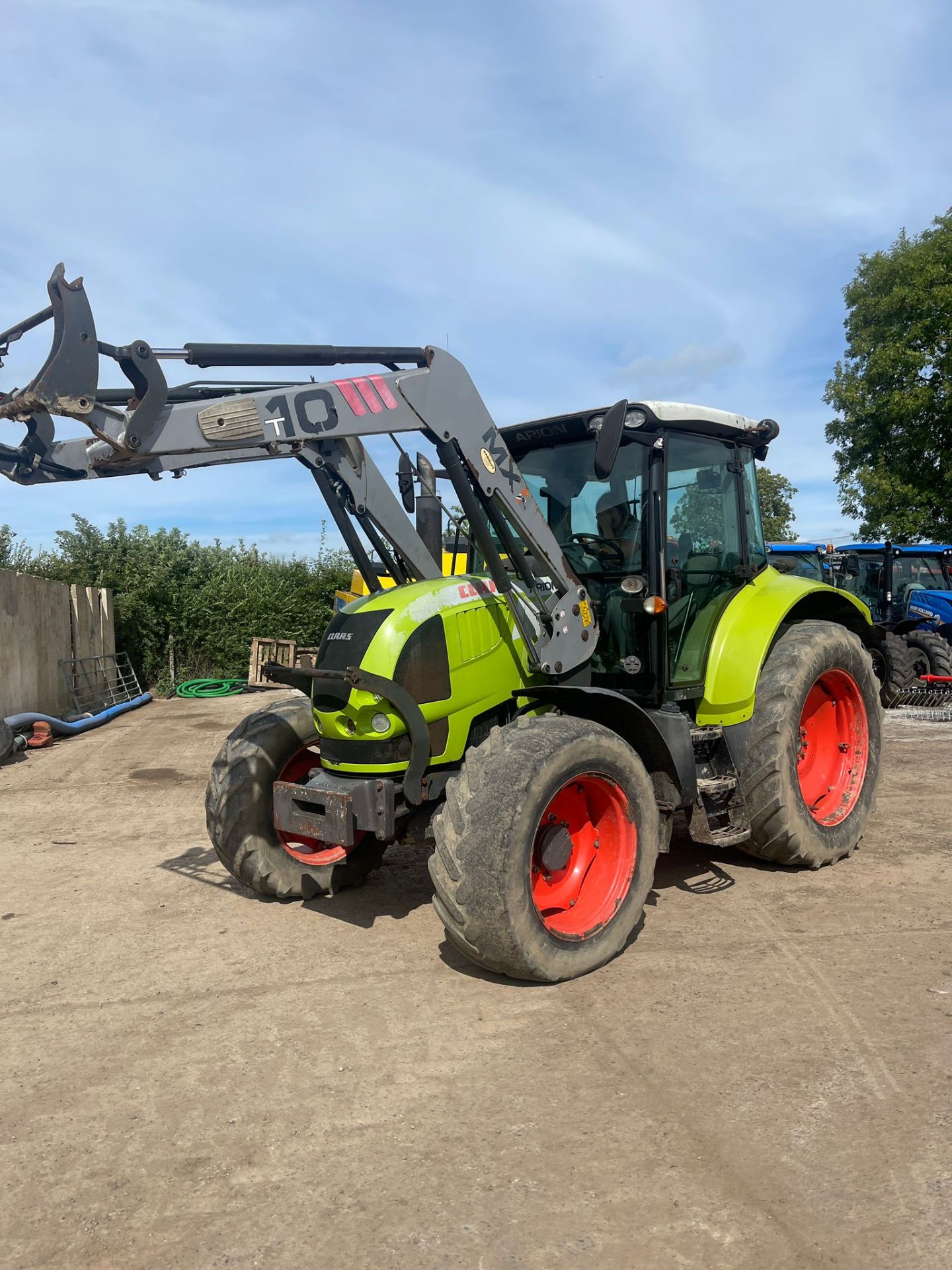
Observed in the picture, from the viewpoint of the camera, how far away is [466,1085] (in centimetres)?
310

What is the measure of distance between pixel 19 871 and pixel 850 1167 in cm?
506

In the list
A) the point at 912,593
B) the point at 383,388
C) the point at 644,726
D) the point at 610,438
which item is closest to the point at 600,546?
the point at 610,438

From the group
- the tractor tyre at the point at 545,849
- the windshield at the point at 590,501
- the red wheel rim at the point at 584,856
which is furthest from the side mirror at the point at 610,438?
the red wheel rim at the point at 584,856

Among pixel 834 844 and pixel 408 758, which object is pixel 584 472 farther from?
pixel 834 844

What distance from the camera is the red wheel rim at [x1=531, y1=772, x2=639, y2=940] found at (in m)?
4.11

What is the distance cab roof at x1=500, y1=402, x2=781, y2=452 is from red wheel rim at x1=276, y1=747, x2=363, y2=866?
208 centimetres

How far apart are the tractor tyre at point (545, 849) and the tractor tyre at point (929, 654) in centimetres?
940

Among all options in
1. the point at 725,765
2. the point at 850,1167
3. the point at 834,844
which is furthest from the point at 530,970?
the point at 834,844

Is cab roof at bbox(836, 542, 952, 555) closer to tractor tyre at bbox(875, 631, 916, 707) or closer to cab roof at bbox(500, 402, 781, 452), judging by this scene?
tractor tyre at bbox(875, 631, 916, 707)

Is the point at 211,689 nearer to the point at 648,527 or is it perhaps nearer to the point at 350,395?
the point at 648,527

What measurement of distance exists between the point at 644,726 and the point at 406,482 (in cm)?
178

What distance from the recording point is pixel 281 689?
1870 cm

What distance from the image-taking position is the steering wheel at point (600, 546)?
5031mm

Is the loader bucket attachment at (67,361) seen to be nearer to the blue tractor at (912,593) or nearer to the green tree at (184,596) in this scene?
the blue tractor at (912,593)
